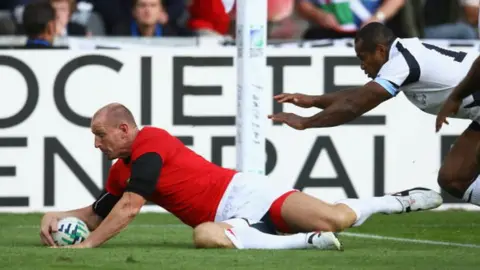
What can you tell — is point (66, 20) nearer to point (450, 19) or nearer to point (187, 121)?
point (187, 121)

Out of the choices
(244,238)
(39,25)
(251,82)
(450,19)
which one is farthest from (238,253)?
(450,19)

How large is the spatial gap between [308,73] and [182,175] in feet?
17.0

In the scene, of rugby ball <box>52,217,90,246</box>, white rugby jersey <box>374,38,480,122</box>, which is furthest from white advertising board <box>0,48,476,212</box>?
rugby ball <box>52,217,90,246</box>

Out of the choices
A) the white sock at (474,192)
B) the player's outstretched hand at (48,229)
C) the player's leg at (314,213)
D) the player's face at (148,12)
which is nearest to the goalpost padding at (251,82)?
the white sock at (474,192)

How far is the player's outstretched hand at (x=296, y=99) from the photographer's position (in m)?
11.8

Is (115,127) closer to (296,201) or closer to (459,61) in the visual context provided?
(296,201)

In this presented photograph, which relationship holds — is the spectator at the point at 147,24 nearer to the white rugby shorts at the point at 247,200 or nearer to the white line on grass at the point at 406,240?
the white line on grass at the point at 406,240

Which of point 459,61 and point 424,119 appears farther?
point 424,119

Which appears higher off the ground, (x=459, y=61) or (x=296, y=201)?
(x=459, y=61)

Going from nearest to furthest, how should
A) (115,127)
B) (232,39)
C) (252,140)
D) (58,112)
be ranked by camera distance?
(115,127) < (252,140) < (58,112) < (232,39)

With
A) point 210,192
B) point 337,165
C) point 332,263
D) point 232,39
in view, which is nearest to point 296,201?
point 210,192

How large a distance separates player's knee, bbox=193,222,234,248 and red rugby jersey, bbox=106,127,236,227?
302 mm

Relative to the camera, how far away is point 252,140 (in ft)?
43.0

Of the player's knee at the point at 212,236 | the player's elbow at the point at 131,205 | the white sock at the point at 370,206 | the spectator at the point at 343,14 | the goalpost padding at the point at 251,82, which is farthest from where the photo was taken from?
the spectator at the point at 343,14
